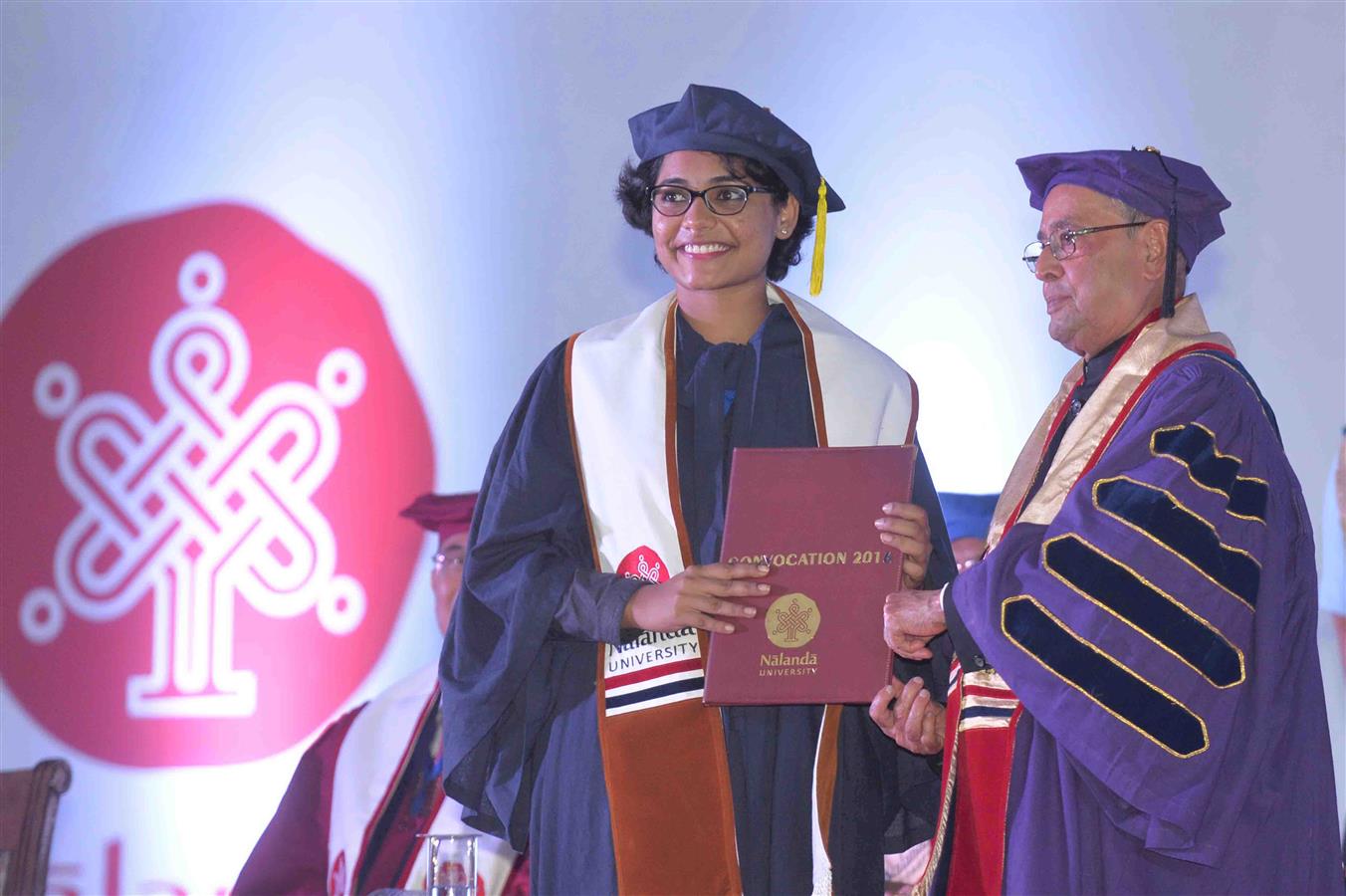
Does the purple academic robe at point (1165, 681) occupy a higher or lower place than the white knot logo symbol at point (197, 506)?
lower

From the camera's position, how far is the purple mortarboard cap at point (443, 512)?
4602 millimetres

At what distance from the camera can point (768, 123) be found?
2600 mm

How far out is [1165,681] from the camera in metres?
2.16

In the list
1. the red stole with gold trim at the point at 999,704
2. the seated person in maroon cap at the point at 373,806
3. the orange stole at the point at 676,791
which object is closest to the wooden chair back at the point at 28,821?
the seated person in maroon cap at the point at 373,806

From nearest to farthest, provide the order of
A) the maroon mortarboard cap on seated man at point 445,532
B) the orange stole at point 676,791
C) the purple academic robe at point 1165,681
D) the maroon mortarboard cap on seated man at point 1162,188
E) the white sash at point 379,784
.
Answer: the purple academic robe at point 1165,681, the orange stole at point 676,791, the maroon mortarboard cap on seated man at point 1162,188, the white sash at point 379,784, the maroon mortarboard cap on seated man at point 445,532

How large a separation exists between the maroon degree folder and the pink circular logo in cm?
244

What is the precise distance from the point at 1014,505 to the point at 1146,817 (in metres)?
0.60

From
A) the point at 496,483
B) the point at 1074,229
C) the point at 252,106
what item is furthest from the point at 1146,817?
the point at 252,106

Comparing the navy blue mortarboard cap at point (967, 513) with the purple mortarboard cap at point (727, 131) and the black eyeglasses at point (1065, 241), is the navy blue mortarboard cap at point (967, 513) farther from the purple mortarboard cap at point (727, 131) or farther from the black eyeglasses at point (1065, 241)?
the purple mortarboard cap at point (727, 131)

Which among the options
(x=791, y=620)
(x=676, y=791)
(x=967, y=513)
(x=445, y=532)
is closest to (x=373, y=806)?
(x=445, y=532)

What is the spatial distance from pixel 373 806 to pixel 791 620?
7.68 feet

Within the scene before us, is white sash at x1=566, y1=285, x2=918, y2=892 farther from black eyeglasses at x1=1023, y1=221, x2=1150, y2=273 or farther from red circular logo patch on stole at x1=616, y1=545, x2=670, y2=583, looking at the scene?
black eyeglasses at x1=1023, y1=221, x2=1150, y2=273

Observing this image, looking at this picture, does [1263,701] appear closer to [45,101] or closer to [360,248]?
[360,248]

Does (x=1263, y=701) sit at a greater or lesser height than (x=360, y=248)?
lesser
